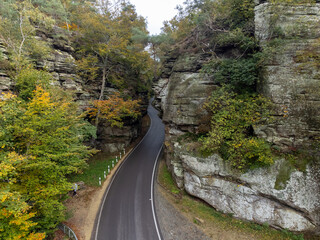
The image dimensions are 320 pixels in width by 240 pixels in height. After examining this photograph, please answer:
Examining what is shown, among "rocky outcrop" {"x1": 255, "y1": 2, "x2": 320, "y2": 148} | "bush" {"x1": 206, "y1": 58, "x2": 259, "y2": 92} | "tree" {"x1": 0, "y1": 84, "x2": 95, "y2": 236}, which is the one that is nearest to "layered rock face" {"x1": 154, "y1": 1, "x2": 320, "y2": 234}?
"rocky outcrop" {"x1": 255, "y1": 2, "x2": 320, "y2": 148}

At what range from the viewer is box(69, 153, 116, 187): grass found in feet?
45.9

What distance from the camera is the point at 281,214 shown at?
903 centimetres

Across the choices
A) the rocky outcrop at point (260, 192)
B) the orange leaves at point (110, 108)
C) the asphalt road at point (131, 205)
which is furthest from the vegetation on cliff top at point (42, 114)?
the rocky outcrop at point (260, 192)

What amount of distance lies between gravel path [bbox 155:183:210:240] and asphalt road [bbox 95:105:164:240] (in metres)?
0.49

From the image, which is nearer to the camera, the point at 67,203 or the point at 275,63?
the point at 275,63

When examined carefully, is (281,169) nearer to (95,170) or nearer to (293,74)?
(293,74)

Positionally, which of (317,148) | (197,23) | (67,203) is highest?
(197,23)

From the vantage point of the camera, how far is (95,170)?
15.7 metres

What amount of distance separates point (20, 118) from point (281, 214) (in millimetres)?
15399

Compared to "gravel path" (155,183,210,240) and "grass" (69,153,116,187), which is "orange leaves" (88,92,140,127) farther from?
"gravel path" (155,183,210,240)

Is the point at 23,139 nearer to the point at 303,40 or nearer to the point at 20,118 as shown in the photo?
the point at 20,118

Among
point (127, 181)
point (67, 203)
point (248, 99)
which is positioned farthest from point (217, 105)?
point (67, 203)

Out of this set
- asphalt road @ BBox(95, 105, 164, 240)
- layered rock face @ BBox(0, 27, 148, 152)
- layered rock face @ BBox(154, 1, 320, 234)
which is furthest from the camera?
layered rock face @ BBox(0, 27, 148, 152)

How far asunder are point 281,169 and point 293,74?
6.28 m
